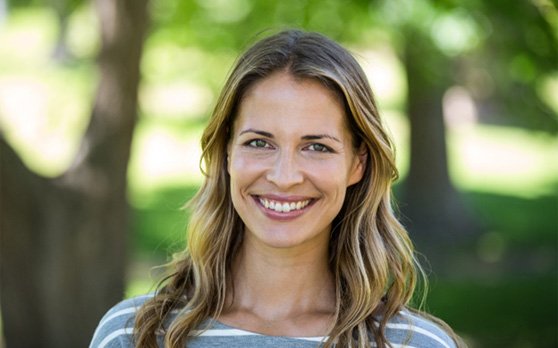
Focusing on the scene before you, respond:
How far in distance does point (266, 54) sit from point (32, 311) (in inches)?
196

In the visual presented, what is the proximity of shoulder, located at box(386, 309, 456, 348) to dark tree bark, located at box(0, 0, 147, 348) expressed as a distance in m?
4.74

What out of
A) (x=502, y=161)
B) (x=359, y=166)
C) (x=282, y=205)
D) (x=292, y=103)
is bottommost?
(x=502, y=161)

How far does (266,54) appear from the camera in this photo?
2990 mm

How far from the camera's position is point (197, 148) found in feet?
36.1

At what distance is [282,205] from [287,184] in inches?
2.5

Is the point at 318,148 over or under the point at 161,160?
over

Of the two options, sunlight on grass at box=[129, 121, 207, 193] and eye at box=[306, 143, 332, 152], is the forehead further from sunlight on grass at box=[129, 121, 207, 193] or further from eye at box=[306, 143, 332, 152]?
sunlight on grass at box=[129, 121, 207, 193]

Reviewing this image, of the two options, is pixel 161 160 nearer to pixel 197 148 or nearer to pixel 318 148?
pixel 197 148

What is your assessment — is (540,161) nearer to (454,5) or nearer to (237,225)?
(454,5)

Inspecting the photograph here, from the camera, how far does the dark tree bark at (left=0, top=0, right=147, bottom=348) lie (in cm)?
741

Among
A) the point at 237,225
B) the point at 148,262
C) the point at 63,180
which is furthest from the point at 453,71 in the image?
the point at 237,225

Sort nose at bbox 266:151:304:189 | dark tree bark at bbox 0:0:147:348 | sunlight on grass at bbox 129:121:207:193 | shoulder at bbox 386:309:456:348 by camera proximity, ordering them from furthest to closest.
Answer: sunlight on grass at bbox 129:121:207:193 → dark tree bark at bbox 0:0:147:348 → shoulder at bbox 386:309:456:348 → nose at bbox 266:151:304:189

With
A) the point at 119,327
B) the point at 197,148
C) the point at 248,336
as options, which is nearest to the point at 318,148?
the point at 248,336

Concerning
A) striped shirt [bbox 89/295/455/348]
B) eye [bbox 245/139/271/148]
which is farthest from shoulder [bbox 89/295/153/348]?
eye [bbox 245/139/271/148]
